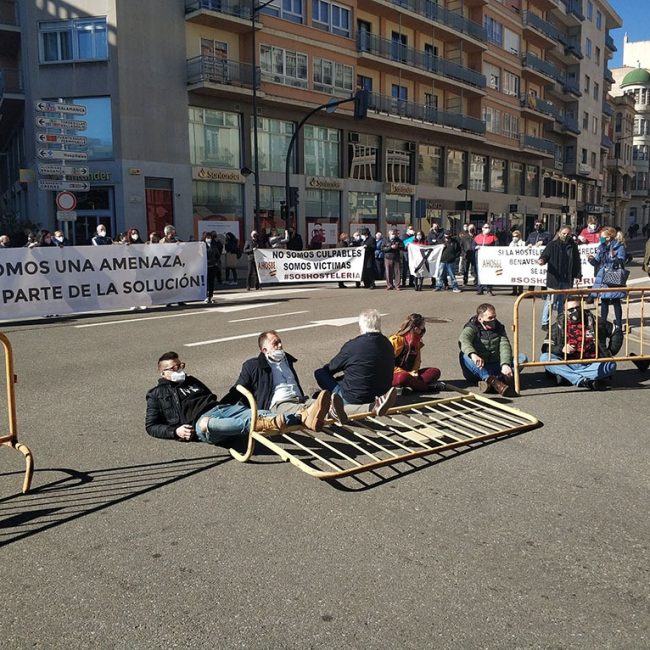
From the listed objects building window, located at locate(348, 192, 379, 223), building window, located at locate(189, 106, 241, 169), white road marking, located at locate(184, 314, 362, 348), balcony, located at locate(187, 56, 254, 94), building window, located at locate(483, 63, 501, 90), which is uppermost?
building window, located at locate(483, 63, 501, 90)

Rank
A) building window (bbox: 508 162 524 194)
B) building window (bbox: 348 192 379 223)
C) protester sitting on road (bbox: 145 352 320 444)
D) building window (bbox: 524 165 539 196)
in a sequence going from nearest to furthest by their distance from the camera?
protester sitting on road (bbox: 145 352 320 444), building window (bbox: 348 192 379 223), building window (bbox: 508 162 524 194), building window (bbox: 524 165 539 196)

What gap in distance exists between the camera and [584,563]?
3.46 meters

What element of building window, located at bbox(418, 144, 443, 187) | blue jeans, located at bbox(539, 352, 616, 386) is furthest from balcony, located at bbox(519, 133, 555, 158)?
blue jeans, located at bbox(539, 352, 616, 386)

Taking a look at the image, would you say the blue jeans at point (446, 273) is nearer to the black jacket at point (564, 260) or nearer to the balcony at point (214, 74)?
the black jacket at point (564, 260)

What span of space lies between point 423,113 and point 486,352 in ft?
116

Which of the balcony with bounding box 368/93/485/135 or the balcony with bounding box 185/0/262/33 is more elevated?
the balcony with bounding box 185/0/262/33

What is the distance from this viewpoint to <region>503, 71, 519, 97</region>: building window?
49750mm

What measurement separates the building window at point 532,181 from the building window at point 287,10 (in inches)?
1144

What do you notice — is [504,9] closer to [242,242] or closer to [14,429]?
[242,242]

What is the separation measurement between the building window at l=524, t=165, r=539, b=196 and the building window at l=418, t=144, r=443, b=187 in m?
14.7

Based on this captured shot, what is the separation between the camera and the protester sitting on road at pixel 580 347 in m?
7.36

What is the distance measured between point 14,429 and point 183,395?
1.32 meters

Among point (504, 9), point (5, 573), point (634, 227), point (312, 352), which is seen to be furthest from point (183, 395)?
point (634, 227)

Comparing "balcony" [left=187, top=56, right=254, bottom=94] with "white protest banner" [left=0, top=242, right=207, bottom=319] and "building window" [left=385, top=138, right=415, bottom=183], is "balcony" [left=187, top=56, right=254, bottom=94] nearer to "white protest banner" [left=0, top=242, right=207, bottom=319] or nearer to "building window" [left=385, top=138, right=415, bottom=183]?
"building window" [left=385, top=138, right=415, bottom=183]
